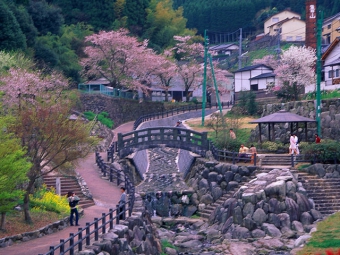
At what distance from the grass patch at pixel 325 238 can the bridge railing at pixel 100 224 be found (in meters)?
7.84

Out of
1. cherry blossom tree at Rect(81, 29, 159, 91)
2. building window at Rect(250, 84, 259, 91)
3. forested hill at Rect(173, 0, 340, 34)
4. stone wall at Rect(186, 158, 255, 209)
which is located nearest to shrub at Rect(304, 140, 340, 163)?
stone wall at Rect(186, 158, 255, 209)

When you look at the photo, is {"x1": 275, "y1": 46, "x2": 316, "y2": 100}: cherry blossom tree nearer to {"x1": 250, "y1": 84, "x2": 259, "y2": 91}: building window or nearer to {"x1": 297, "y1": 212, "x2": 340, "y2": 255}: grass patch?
{"x1": 250, "y1": 84, "x2": 259, "y2": 91}: building window

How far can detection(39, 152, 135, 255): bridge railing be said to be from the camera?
18.2m

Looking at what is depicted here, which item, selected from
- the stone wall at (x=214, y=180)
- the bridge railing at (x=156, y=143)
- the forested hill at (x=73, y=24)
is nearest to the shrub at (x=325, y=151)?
the stone wall at (x=214, y=180)

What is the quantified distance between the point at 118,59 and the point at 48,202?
40071 millimetres

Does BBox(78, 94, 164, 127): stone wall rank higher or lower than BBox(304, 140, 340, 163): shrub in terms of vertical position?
higher

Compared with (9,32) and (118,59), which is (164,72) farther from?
(9,32)

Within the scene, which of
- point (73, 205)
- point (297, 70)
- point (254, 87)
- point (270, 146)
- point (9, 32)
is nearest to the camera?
point (73, 205)

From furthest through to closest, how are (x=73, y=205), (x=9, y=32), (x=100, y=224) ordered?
(x=9, y=32) < (x=73, y=205) < (x=100, y=224)

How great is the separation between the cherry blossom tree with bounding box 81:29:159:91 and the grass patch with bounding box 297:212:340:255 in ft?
121

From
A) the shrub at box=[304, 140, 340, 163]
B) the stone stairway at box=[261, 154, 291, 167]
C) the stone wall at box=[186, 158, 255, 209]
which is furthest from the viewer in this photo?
the stone stairway at box=[261, 154, 291, 167]

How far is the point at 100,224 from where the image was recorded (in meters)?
24.7

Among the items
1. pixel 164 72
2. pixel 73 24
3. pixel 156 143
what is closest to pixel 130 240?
pixel 156 143

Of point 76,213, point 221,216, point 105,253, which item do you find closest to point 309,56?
point 221,216
